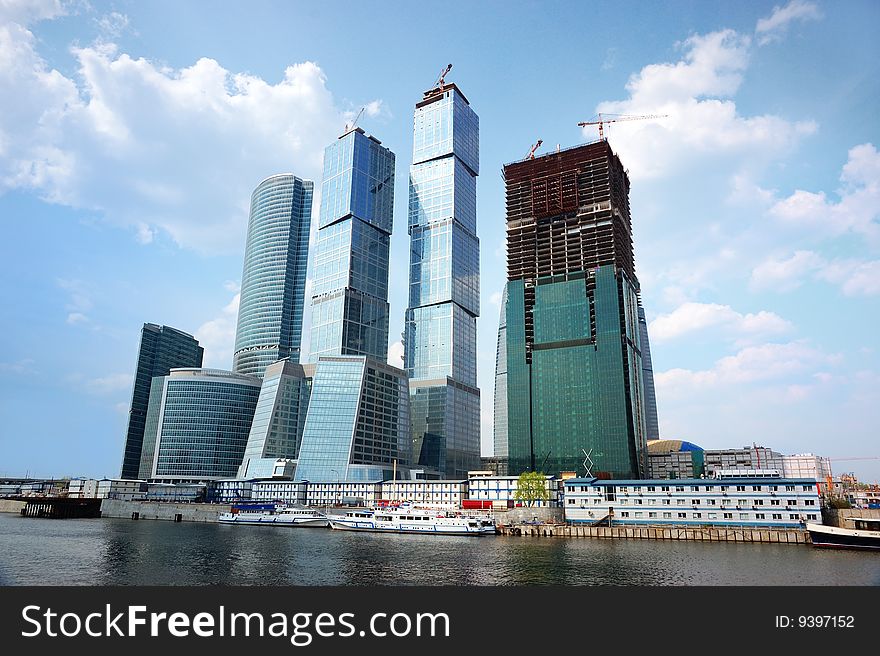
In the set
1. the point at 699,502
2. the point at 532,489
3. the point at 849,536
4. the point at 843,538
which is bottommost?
the point at 843,538

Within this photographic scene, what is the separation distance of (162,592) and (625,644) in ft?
94.0

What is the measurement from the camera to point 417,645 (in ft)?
111

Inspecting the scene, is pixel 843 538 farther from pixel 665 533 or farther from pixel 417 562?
pixel 417 562

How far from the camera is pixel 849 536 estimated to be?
4582 inches

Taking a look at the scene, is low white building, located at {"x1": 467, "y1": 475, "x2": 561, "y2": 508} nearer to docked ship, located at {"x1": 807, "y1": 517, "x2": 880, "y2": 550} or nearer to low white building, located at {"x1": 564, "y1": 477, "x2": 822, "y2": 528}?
low white building, located at {"x1": 564, "y1": 477, "x2": 822, "y2": 528}

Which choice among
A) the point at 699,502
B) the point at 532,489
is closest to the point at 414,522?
the point at 532,489

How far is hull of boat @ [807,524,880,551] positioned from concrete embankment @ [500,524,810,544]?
7.32m

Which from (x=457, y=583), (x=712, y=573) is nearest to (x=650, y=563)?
(x=712, y=573)

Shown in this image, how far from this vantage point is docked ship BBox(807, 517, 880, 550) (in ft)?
372

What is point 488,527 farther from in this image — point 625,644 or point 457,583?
point 625,644

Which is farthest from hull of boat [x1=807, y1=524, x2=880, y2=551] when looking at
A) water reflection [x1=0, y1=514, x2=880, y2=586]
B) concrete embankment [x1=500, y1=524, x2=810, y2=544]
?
concrete embankment [x1=500, y1=524, x2=810, y2=544]

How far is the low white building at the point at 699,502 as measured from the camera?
142 meters

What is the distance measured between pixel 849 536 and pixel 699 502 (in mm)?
36277

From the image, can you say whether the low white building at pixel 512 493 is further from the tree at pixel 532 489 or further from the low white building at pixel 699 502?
the low white building at pixel 699 502
